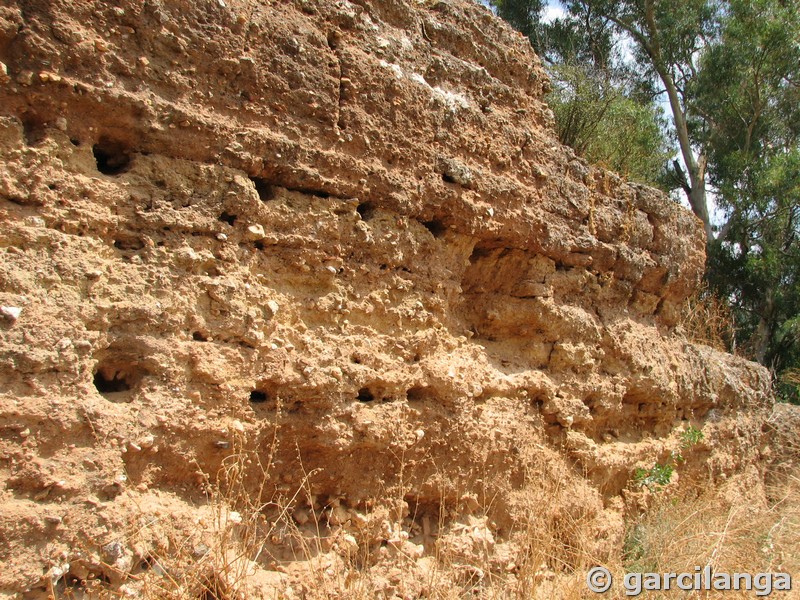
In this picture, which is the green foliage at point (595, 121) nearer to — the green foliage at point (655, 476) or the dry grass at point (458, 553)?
the green foliage at point (655, 476)

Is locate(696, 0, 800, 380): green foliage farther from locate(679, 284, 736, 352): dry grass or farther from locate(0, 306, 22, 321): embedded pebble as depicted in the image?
locate(0, 306, 22, 321): embedded pebble

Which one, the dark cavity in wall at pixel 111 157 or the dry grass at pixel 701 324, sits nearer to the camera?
the dark cavity in wall at pixel 111 157

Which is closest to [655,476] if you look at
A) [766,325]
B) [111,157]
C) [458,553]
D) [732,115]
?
[458,553]

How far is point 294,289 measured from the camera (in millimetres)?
2980

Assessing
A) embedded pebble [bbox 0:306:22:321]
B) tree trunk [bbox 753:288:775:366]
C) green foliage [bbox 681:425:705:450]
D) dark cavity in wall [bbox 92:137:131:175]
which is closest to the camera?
embedded pebble [bbox 0:306:22:321]

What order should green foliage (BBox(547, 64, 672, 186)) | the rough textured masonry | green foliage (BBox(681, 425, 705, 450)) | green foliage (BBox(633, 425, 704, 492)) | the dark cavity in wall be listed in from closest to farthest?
1. the rough textured masonry
2. the dark cavity in wall
3. green foliage (BBox(633, 425, 704, 492))
4. green foliage (BBox(681, 425, 705, 450))
5. green foliage (BBox(547, 64, 672, 186))

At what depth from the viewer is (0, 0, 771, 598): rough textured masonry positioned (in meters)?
2.32

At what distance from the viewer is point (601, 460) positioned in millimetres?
4008

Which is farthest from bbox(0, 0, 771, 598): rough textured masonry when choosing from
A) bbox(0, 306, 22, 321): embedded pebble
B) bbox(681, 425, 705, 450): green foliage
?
bbox(681, 425, 705, 450): green foliage

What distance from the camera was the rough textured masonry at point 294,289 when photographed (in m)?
2.32

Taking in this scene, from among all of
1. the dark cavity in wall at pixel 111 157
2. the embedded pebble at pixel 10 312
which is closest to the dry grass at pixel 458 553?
the embedded pebble at pixel 10 312

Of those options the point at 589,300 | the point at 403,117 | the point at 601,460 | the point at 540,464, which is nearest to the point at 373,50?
the point at 403,117

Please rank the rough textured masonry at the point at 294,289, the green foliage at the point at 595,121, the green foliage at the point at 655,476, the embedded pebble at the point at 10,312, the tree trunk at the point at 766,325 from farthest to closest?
the tree trunk at the point at 766,325 → the green foliage at the point at 595,121 → the green foliage at the point at 655,476 → the rough textured masonry at the point at 294,289 → the embedded pebble at the point at 10,312

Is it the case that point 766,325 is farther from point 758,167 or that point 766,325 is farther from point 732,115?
point 732,115
